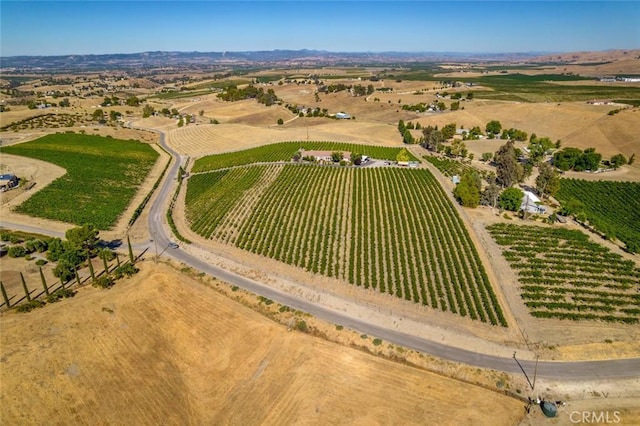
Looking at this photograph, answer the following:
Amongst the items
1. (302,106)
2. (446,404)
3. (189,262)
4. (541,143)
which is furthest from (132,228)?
(302,106)

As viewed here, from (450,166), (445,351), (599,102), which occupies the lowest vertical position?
(445,351)

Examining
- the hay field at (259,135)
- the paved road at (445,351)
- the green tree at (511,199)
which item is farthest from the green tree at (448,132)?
the paved road at (445,351)

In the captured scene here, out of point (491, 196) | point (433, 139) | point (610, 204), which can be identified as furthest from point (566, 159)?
point (491, 196)

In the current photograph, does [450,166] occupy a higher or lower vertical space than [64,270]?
lower

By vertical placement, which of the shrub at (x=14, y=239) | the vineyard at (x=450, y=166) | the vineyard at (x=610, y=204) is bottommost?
the vineyard at (x=610, y=204)

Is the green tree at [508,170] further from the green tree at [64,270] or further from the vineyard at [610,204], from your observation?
the green tree at [64,270]

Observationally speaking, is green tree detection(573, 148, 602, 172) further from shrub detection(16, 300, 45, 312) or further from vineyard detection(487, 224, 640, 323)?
shrub detection(16, 300, 45, 312)

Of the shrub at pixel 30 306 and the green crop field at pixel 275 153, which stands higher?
the green crop field at pixel 275 153

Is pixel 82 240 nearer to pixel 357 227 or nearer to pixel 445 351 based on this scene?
pixel 357 227
